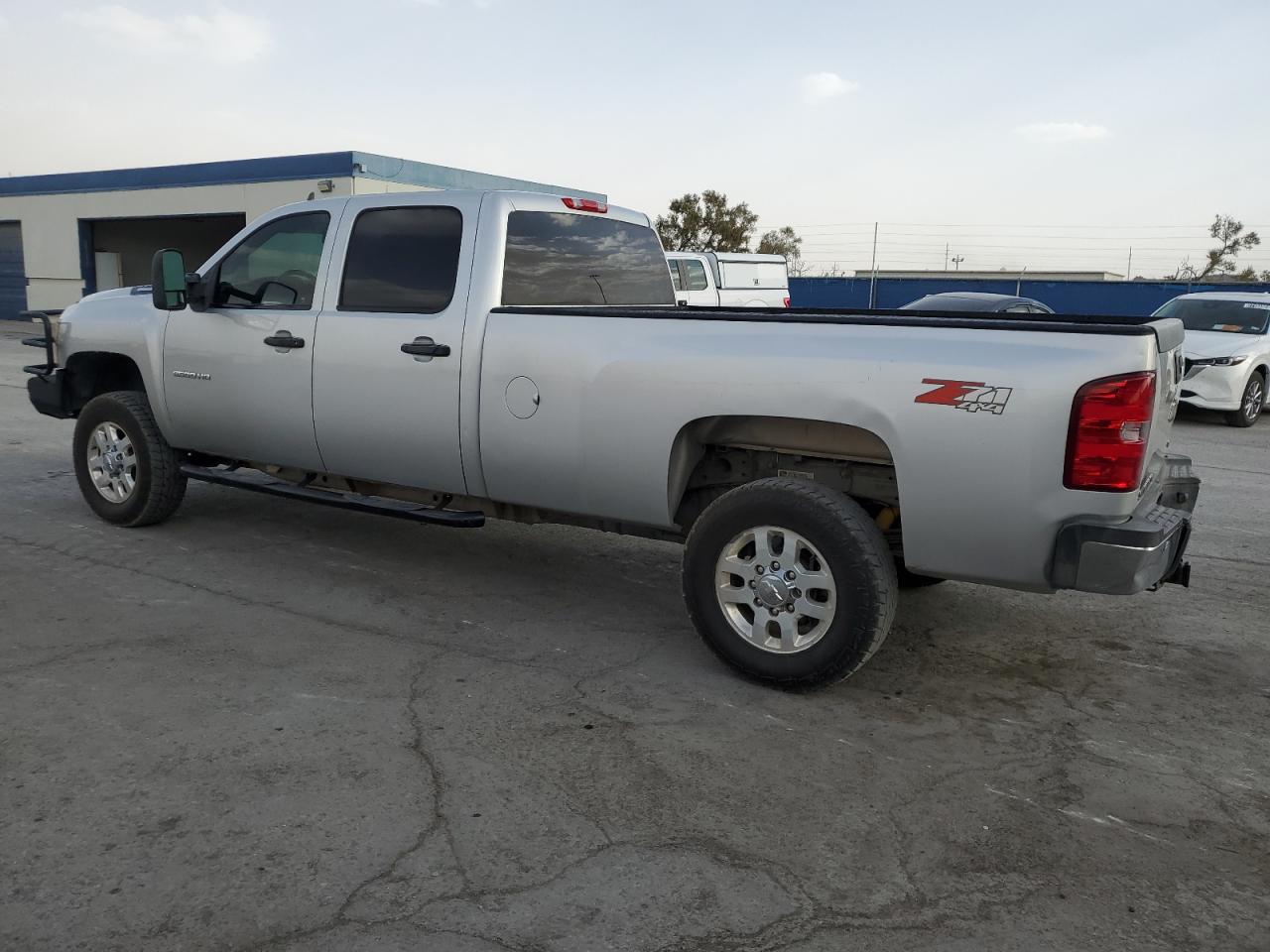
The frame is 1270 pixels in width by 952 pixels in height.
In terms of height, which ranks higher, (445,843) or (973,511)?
(973,511)

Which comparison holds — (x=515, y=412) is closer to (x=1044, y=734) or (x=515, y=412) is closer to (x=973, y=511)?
(x=973, y=511)

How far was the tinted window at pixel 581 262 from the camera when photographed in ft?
17.4

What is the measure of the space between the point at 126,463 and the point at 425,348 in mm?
2554

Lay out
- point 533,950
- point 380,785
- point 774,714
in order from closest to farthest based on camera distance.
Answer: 1. point 533,950
2. point 380,785
3. point 774,714

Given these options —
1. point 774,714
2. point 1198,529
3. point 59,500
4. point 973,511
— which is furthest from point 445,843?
point 1198,529

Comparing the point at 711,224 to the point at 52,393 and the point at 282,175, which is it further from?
the point at 52,393

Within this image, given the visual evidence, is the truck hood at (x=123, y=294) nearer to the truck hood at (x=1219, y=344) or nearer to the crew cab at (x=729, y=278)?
the truck hood at (x=1219, y=344)

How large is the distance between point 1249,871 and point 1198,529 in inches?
186

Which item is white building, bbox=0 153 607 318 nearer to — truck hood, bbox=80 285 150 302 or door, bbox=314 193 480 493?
truck hood, bbox=80 285 150 302

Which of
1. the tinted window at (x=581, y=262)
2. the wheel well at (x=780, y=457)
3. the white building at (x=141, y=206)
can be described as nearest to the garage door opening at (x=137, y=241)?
the white building at (x=141, y=206)

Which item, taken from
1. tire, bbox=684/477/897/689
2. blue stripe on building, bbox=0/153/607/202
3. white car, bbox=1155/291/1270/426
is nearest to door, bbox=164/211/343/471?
tire, bbox=684/477/897/689

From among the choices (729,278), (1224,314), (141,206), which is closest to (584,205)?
(1224,314)

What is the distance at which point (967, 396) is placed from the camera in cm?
379

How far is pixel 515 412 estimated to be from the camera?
4867mm
